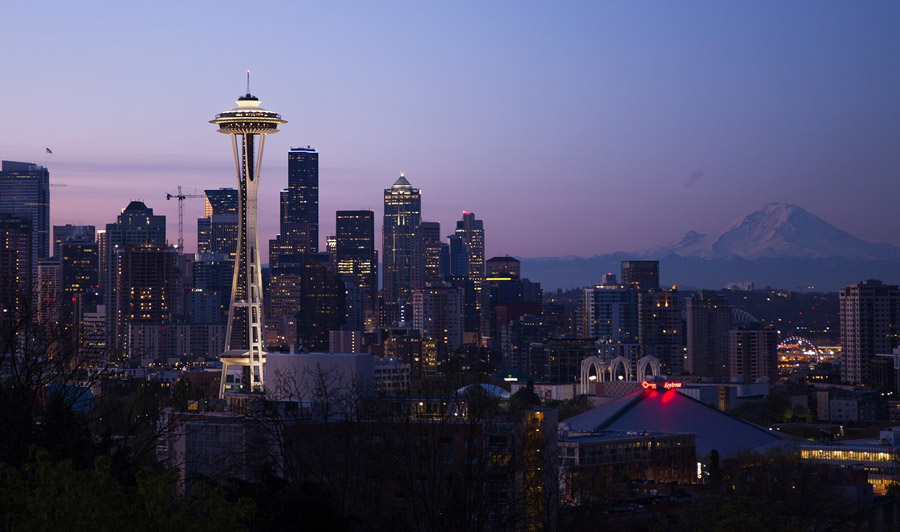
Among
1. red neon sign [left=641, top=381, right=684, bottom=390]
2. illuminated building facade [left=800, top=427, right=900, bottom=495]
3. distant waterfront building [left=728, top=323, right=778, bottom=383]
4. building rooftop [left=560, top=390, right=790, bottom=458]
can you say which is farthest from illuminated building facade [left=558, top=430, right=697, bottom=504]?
distant waterfront building [left=728, top=323, right=778, bottom=383]

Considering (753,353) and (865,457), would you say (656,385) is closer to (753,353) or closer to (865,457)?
(865,457)

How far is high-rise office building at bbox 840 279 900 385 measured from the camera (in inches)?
6796

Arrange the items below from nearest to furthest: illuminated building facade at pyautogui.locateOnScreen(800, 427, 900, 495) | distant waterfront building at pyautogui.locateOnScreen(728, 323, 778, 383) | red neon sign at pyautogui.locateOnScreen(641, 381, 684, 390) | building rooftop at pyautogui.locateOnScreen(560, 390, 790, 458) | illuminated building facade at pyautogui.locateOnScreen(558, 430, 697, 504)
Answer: illuminated building facade at pyautogui.locateOnScreen(558, 430, 697, 504), illuminated building facade at pyautogui.locateOnScreen(800, 427, 900, 495), building rooftop at pyautogui.locateOnScreen(560, 390, 790, 458), red neon sign at pyautogui.locateOnScreen(641, 381, 684, 390), distant waterfront building at pyautogui.locateOnScreen(728, 323, 778, 383)

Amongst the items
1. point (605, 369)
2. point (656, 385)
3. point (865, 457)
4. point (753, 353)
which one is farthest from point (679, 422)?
point (753, 353)

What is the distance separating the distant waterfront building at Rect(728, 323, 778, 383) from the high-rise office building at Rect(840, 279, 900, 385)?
11.4 metres

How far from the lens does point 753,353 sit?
7480 inches

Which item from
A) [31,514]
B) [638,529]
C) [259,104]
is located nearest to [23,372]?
[31,514]

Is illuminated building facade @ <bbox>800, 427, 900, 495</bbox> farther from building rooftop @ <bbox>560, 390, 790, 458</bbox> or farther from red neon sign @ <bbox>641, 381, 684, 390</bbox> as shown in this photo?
red neon sign @ <bbox>641, 381, 684, 390</bbox>

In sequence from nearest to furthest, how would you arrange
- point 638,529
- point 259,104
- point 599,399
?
point 638,529 < point 259,104 < point 599,399

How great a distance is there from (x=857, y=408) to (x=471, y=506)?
350 ft

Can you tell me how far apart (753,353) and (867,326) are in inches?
763

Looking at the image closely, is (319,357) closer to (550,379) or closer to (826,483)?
(826,483)

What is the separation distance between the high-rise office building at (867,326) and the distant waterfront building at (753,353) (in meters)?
11.4

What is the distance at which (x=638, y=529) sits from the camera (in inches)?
1833
